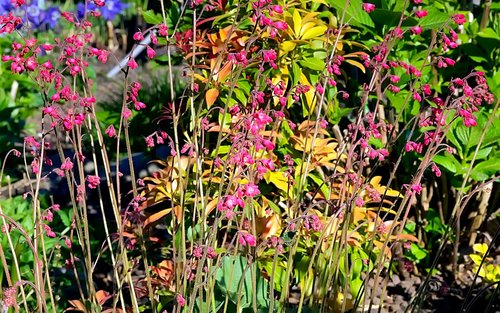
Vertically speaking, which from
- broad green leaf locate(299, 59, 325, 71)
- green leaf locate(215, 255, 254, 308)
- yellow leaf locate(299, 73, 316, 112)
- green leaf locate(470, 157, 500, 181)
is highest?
broad green leaf locate(299, 59, 325, 71)

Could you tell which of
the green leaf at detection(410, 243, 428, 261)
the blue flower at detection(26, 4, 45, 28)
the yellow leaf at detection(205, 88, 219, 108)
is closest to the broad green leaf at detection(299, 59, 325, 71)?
the yellow leaf at detection(205, 88, 219, 108)

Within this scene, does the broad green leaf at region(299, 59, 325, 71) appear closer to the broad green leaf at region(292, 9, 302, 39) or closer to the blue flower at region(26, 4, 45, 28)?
the broad green leaf at region(292, 9, 302, 39)

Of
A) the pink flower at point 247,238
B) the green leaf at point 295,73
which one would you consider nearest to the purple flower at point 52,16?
the green leaf at point 295,73

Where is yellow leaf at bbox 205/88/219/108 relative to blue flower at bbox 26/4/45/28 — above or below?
above

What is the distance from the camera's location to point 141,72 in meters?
6.79

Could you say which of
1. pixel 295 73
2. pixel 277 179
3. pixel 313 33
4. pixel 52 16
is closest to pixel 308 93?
pixel 295 73

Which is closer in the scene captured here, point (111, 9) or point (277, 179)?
point (277, 179)

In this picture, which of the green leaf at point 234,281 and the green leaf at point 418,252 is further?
the green leaf at point 418,252

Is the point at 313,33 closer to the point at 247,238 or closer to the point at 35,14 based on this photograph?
the point at 247,238

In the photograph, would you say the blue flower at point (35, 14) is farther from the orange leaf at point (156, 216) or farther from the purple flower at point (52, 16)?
the orange leaf at point (156, 216)

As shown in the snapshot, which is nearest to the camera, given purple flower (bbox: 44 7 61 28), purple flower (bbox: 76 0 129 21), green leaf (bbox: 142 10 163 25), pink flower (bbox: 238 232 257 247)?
pink flower (bbox: 238 232 257 247)

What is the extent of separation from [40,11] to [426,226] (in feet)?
14.9

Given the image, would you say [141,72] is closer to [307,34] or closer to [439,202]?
[439,202]

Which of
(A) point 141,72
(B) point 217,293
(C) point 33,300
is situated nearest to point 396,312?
(B) point 217,293
